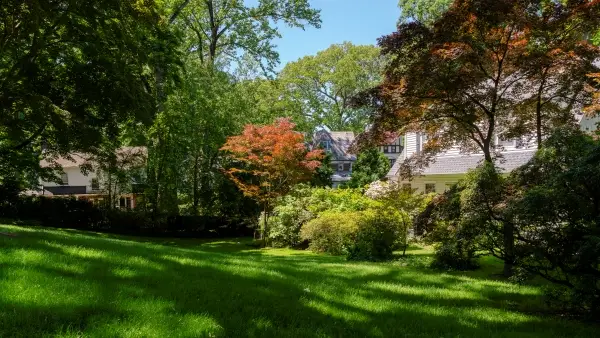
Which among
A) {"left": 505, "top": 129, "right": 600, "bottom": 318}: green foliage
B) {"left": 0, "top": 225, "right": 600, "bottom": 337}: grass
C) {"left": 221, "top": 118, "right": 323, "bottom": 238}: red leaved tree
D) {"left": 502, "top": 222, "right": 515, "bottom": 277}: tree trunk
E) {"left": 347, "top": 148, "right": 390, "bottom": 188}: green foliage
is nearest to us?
{"left": 0, "top": 225, "right": 600, "bottom": 337}: grass

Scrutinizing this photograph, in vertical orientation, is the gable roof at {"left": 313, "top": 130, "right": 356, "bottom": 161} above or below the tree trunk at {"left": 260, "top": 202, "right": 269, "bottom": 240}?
above

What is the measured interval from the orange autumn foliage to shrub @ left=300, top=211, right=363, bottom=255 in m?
3.51

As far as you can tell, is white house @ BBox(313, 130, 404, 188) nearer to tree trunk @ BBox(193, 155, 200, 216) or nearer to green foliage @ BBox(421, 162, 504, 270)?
tree trunk @ BBox(193, 155, 200, 216)

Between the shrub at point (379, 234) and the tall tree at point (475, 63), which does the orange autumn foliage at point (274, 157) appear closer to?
the shrub at point (379, 234)

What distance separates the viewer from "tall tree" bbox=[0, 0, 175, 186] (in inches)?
467

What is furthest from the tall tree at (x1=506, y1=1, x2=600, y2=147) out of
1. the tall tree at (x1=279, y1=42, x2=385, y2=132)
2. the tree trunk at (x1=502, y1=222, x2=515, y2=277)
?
the tall tree at (x1=279, y1=42, x2=385, y2=132)

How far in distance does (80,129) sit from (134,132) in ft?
18.4

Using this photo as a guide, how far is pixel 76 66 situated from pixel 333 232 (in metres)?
9.54

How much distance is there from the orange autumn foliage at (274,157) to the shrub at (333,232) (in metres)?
3.51

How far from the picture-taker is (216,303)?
15.1 ft

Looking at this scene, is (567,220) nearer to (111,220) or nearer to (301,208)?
(301,208)

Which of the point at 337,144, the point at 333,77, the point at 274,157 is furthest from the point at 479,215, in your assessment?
the point at 337,144

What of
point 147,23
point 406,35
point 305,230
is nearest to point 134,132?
point 147,23

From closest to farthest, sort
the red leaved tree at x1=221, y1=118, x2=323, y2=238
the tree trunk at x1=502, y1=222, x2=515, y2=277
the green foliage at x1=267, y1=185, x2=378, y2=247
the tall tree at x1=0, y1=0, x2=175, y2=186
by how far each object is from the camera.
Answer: the tree trunk at x1=502, y1=222, x2=515, y2=277
the tall tree at x1=0, y1=0, x2=175, y2=186
the green foliage at x1=267, y1=185, x2=378, y2=247
the red leaved tree at x1=221, y1=118, x2=323, y2=238
